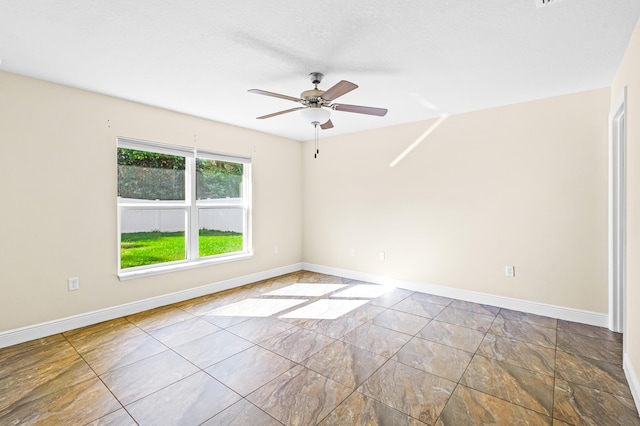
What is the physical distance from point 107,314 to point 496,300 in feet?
14.5

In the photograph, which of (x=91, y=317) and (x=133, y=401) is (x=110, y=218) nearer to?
(x=91, y=317)

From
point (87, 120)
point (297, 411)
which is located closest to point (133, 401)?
point (297, 411)

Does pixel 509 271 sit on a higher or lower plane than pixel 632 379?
higher

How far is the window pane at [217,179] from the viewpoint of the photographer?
419 cm

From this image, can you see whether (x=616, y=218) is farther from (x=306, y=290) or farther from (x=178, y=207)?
(x=178, y=207)

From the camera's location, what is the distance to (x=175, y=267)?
3.83 metres

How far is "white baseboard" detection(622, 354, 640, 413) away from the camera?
1.87m

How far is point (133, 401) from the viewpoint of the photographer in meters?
1.94

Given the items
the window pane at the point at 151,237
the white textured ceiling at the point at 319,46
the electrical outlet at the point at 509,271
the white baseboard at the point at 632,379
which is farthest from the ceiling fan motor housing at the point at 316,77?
the white baseboard at the point at 632,379

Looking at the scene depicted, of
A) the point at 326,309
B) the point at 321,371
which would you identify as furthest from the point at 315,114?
the point at 326,309

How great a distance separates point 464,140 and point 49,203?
459cm

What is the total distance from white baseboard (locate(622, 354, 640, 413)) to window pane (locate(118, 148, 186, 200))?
14.9 ft

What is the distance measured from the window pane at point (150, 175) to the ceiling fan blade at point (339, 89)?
242cm

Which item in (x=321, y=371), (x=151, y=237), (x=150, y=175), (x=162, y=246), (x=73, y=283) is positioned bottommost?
(x=321, y=371)
